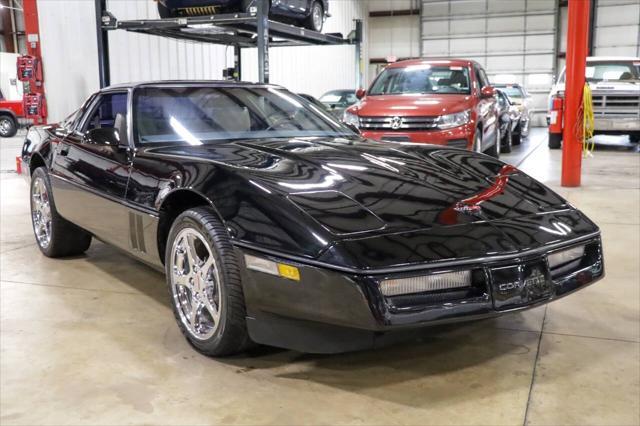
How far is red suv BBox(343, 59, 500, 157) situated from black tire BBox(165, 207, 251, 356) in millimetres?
4888

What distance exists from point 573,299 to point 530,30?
2310 centimetres

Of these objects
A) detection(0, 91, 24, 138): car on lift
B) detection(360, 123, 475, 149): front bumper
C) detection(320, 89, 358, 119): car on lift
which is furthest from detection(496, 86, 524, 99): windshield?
detection(0, 91, 24, 138): car on lift

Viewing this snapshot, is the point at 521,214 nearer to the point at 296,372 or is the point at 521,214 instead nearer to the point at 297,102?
the point at 296,372

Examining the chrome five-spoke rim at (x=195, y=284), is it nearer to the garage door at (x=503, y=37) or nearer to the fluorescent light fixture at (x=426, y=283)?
the fluorescent light fixture at (x=426, y=283)

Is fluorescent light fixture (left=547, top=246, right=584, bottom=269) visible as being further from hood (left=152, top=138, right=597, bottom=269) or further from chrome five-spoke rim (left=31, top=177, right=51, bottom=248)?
chrome five-spoke rim (left=31, top=177, right=51, bottom=248)

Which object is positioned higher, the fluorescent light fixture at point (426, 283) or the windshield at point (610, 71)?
the windshield at point (610, 71)

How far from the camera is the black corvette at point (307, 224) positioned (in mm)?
2229

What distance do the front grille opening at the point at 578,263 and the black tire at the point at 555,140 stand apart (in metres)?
11.4

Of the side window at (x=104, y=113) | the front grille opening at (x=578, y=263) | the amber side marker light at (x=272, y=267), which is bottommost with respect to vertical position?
the front grille opening at (x=578, y=263)

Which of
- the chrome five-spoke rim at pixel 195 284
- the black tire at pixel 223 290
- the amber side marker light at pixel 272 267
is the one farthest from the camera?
the chrome five-spoke rim at pixel 195 284

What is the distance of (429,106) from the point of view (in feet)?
25.4

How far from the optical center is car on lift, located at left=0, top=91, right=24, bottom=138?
17.3 metres

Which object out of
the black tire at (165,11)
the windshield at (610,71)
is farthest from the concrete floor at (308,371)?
the windshield at (610,71)

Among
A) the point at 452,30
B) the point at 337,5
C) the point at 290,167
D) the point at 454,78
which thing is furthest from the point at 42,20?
the point at 452,30
